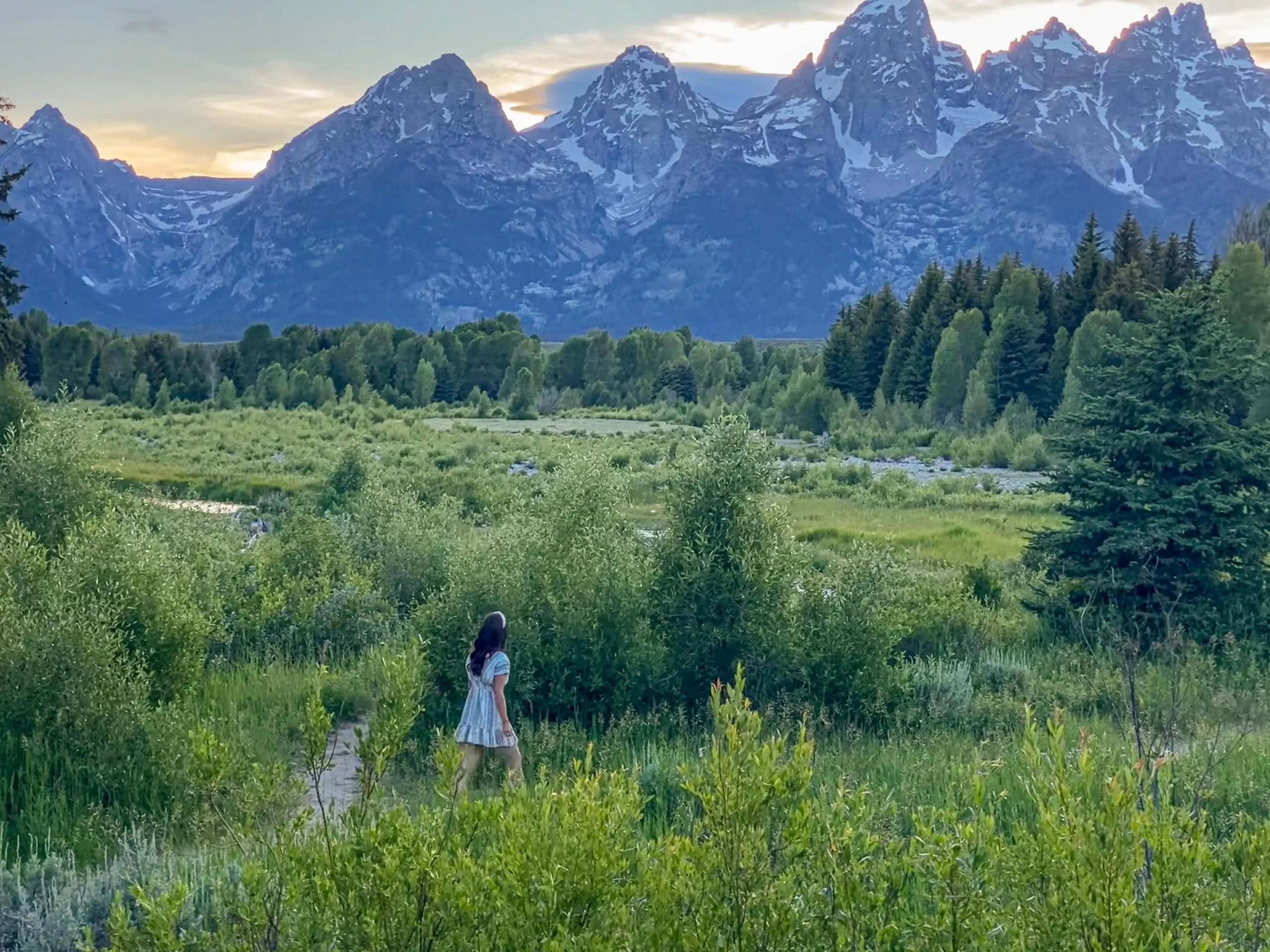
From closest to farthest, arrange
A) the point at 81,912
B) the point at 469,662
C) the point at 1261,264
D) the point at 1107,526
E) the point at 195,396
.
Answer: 1. the point at 81,912
2. the point at 469,662
3. the point at 1107,526
4. the point at 1261,264
5. the point at 195,396

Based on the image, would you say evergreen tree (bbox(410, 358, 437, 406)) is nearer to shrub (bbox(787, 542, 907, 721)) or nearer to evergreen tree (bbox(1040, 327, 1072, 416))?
evergreen tree (bbox(1040, 327, 1072, 416))

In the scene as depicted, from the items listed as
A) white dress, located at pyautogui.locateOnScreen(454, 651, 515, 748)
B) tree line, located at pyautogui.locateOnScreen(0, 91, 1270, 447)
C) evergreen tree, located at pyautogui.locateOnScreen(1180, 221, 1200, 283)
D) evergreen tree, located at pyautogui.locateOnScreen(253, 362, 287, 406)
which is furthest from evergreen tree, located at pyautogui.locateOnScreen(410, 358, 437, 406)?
white dress, located at pyautogui.locateOnScreen(454, 651, 515, 748)

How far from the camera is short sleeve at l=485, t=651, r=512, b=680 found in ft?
27.7

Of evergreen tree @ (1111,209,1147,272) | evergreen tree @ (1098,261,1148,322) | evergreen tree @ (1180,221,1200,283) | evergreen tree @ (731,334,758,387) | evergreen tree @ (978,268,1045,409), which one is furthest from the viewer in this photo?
evergreen tree @ (731,334,758,387)

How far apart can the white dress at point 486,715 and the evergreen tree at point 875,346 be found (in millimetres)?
57266

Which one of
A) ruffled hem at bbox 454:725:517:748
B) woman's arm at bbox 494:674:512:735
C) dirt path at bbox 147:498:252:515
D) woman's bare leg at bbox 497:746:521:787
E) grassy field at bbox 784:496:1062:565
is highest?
woman's arm at bbox 494:674:512:735

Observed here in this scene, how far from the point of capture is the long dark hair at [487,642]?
28.2 feet

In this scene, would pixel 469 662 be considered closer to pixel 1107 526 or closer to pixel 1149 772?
pixel 1149 772

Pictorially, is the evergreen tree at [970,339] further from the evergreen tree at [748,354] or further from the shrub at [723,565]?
the evergreen tree at [748,354]

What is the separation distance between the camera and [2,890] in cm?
598

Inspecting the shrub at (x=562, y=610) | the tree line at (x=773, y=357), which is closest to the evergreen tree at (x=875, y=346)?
the tree line at (x=773, y=357)

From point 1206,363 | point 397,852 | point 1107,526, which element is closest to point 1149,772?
point 397,852

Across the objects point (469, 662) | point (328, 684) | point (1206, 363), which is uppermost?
point (1206, 363)

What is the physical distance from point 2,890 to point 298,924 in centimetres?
297
